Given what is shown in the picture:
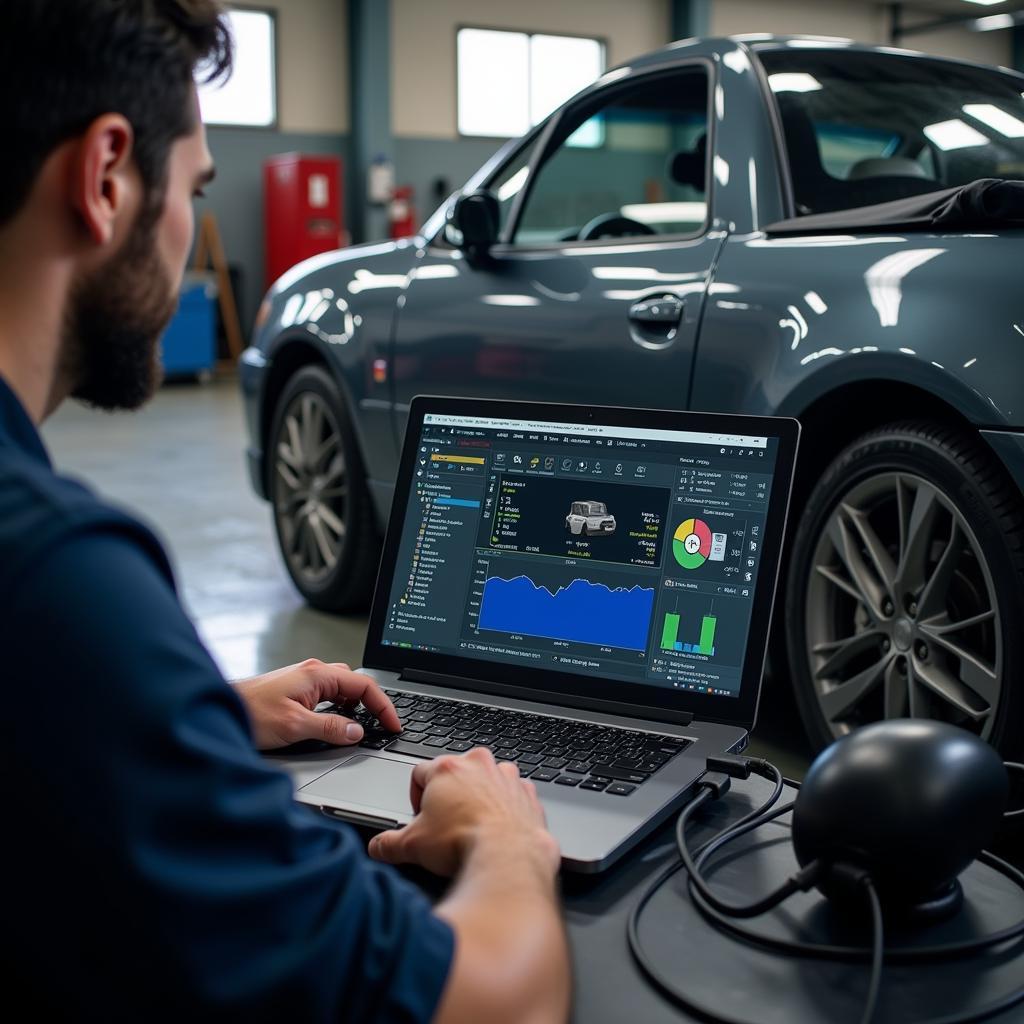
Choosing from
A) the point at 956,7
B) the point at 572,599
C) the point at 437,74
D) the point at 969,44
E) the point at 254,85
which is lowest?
the point at 572,599

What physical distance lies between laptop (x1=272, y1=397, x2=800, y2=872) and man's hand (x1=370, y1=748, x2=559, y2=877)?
10cm

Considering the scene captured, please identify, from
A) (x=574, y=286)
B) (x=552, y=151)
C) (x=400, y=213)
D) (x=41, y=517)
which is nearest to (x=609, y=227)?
(x=552, y=151)

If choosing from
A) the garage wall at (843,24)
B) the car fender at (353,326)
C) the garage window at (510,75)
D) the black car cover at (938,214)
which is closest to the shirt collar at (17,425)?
the black car cover at (938,214)

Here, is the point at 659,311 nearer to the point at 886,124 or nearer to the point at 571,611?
the point at 886,124

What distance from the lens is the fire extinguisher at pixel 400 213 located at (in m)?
15.1

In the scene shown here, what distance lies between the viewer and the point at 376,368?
370 cm

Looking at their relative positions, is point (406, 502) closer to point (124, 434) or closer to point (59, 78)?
point (59, 78)

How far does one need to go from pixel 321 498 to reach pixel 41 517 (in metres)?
3.40

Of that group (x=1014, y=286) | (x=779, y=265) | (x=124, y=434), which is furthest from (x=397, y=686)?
(x=124, y=434)

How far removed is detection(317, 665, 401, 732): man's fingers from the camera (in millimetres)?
1303

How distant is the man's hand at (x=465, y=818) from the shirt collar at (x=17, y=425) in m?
Answer: 0.40

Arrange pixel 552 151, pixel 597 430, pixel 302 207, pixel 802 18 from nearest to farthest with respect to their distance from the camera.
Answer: pixel 597 430, pixel 552 151, pixel 302 207, pixel 802 18

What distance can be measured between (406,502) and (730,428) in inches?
15.2

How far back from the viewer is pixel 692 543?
137cm
